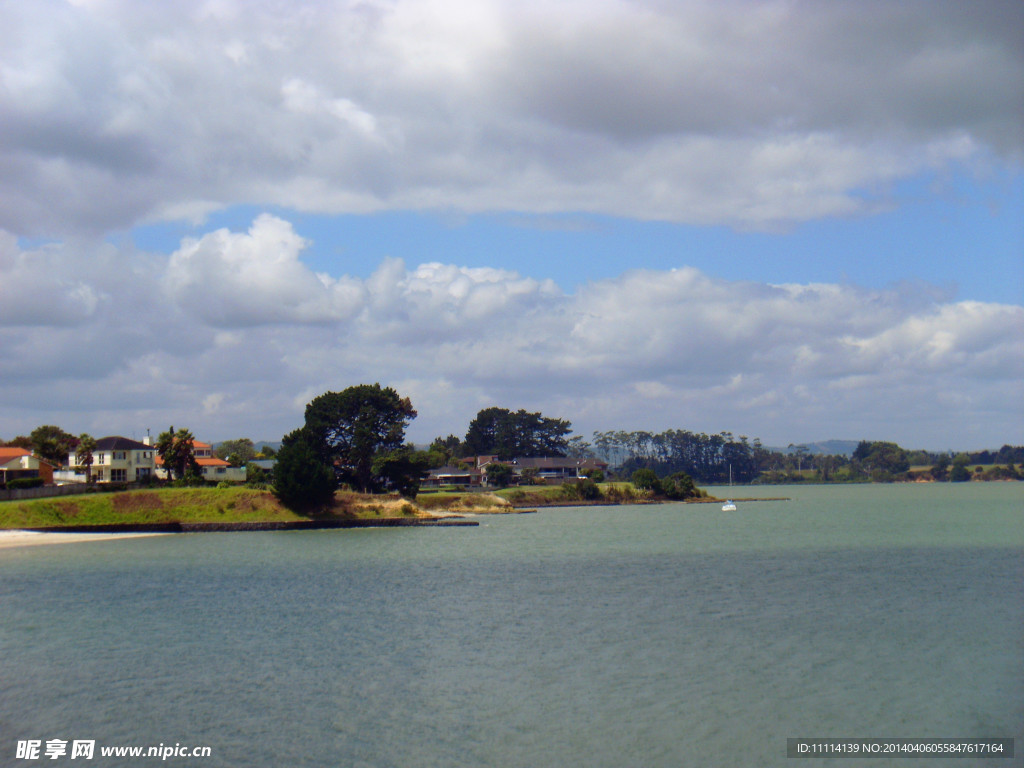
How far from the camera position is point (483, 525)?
9094 centimetres

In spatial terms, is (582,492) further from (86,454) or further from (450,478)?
(86,454)

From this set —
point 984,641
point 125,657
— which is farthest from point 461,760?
point 984,641

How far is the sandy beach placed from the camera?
65.7 metres

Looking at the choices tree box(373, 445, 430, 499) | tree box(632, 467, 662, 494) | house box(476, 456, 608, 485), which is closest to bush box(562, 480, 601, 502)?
tree box(632, 467, 662, 494)

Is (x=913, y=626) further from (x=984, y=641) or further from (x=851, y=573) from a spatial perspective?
(x=851, y=573)

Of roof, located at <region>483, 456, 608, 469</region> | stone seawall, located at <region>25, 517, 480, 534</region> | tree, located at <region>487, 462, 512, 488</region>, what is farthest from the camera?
roof, located at <region>483, 456, 608, 469</region>

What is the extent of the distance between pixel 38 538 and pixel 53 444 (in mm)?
A: 54594

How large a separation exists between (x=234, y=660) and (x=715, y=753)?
1605 cm

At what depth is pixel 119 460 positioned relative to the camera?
10431 centimetres

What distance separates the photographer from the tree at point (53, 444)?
116 meters

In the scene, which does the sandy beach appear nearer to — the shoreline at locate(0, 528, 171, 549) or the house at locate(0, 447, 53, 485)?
the shoreline at locate(0, 528, 171, 549)

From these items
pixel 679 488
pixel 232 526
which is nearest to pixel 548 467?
pixel 679 488

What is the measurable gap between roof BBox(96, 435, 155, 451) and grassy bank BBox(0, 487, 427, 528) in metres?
26.3

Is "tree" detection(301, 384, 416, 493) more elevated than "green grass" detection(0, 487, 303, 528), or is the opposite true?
"tree" detection(301, 384, 416, 493)
